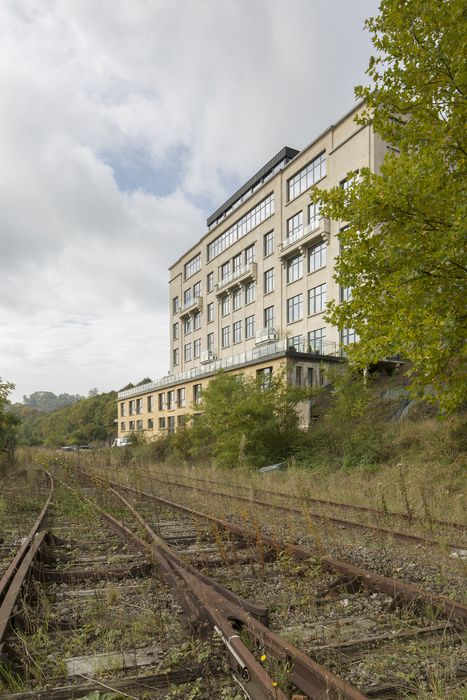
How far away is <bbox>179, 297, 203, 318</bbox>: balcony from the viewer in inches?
2377

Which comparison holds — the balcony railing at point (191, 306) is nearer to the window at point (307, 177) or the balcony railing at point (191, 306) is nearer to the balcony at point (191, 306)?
the balcony at point (191, 306)

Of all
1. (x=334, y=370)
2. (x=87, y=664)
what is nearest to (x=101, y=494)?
(x=87, y=664)

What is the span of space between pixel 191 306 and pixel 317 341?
94.0 feet

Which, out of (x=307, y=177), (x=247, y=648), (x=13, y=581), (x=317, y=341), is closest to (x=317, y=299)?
(x=317, y=341)

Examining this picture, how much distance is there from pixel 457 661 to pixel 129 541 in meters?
5.25

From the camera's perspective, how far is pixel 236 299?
52875 mm

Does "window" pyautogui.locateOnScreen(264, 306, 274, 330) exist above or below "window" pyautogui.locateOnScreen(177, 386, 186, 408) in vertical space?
above

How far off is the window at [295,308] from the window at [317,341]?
8.21 feet

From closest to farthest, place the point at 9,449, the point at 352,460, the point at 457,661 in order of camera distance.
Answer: the point at 457,661
the point at 352,460
the point at 9,449

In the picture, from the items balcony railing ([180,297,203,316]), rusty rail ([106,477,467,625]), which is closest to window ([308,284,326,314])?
balcony railing ([180,297,203,316])

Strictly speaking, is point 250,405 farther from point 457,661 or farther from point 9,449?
point 457,661

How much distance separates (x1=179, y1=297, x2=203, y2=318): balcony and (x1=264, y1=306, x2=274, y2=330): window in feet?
50.7

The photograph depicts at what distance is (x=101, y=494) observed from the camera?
40.4 ft

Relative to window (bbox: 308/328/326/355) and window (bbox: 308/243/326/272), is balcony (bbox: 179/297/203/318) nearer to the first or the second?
window (bbox: 308/243/326/272)
